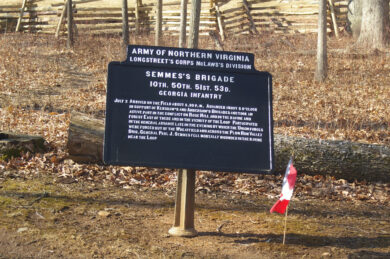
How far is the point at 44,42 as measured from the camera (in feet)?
72.1

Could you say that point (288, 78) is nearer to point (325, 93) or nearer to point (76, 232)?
point (325, 93)

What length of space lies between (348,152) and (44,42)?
57.4 ft

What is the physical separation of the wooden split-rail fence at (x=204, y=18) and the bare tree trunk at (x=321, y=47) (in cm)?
951

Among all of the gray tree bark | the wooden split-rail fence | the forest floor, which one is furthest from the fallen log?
the wooden split-rail fence

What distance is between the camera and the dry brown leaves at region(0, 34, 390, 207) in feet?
24.6

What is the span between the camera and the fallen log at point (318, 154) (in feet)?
24.7

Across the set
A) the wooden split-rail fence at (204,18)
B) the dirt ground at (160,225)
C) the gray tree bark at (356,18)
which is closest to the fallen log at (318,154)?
the dirt ground at (160,225)

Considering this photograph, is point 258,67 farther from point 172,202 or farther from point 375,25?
point 172,202

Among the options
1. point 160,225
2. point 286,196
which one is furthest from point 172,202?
point 286,196

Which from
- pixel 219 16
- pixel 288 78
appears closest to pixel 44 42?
pixel 219 16

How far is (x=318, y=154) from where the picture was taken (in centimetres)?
766

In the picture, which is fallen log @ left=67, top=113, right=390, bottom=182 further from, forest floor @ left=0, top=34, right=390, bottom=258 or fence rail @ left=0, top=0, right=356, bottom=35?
fence rail @ left=0, top=0, right=356, bottom=35

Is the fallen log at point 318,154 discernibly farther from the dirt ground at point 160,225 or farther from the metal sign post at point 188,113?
the metal sign post at point 188,113

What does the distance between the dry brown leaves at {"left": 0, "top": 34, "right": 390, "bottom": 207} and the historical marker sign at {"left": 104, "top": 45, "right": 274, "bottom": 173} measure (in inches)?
88.7
